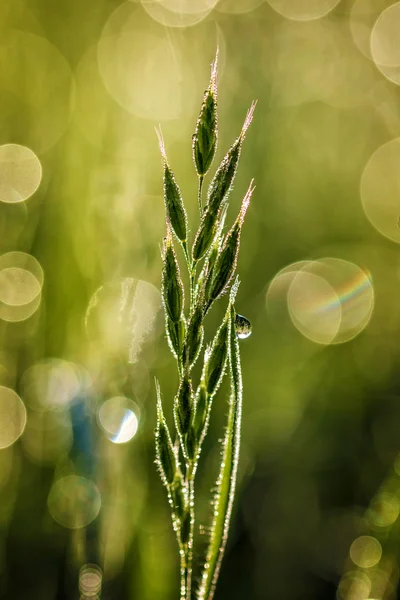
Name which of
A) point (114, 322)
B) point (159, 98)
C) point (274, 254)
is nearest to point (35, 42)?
point (159, 98)

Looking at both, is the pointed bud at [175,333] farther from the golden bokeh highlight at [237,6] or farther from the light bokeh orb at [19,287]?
the golden bokeh highlight at [237,6]

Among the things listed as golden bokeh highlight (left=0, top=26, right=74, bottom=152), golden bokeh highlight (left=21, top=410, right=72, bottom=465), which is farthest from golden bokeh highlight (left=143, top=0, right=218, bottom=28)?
golden bokeh highlight (left=21, top=410, right=72, bottom=465)

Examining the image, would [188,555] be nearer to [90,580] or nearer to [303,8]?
[90,580]

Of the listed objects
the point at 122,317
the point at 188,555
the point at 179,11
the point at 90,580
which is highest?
the point at 179,11

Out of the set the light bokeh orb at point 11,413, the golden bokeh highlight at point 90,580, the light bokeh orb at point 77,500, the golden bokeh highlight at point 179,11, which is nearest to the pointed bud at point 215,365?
the golden bokeh highlight at point 90,580

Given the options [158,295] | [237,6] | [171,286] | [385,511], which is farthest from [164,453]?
[237,6]

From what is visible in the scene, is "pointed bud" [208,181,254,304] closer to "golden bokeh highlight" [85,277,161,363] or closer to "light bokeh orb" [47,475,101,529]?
"golden bokeh highlight" [85,277,161,363]

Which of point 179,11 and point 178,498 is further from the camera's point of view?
point 179,11
